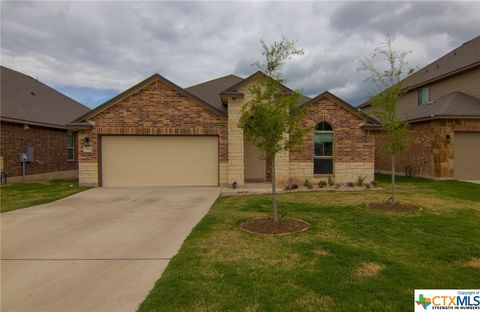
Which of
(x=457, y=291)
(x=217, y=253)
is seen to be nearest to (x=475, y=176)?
(x=457, y=291)

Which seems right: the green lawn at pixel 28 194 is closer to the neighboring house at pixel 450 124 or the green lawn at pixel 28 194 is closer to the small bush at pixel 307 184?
the small bush at pixel 307 184

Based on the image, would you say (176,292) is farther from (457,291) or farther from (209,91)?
(209,91)

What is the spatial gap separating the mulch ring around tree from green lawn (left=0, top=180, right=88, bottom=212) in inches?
292

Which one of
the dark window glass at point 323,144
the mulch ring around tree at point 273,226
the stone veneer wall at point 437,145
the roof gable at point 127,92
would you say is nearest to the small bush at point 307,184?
the dark window glass at point 323,144

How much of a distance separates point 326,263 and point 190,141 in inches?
407

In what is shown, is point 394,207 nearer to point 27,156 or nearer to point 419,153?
point 419,153

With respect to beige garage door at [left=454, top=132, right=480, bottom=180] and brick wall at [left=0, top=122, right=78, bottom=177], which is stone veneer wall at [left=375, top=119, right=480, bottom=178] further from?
brick wall at [left=0, top=122, right=78, bottom=177]

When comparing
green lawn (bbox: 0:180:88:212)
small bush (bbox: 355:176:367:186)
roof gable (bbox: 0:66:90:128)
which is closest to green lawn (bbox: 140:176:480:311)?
small bush (bbox: 355:176:367:186)

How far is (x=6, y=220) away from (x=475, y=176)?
19.8 metres

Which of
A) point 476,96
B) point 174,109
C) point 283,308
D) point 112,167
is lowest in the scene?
point 283,308

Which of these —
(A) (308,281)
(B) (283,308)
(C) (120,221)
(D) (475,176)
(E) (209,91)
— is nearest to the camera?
(B) (283,308)

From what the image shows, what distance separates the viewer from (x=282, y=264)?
481 cm

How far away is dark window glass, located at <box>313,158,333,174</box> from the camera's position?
46.9 ft

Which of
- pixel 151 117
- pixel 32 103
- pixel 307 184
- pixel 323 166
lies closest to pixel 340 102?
pixel 323 166
